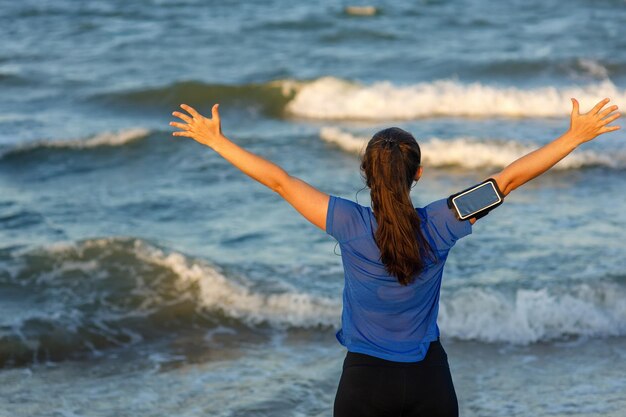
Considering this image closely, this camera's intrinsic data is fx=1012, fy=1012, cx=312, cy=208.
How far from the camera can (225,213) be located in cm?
990

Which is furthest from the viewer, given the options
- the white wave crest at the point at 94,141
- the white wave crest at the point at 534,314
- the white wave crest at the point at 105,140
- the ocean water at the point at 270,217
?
the white wave crest at the point at 105,140

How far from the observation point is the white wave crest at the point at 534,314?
7.01 meters

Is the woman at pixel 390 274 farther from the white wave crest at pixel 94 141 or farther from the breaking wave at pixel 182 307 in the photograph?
the white wave crest at pixel 94 141

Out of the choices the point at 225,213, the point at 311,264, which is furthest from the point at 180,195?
the point at 311,264

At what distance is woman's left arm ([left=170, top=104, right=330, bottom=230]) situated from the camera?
3160 millimetres

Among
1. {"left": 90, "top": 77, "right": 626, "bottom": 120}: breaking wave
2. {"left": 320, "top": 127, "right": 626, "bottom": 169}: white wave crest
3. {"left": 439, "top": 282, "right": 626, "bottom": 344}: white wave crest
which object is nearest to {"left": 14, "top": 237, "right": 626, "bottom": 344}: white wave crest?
{"left": 439, "top": 282, "right": 626, "bottom": 344}: white wave crest

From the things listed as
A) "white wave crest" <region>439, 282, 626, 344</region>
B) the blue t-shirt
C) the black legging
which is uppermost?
the blue t-shirt

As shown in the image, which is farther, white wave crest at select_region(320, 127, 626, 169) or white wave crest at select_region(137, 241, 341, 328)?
white wave crest at select_region(320, 127, 626, 169)

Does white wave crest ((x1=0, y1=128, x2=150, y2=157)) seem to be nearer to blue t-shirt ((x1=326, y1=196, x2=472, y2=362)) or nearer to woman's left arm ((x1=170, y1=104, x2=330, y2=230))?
woman's left arm ((x1=170, y1=104, x2=330, y2=230))

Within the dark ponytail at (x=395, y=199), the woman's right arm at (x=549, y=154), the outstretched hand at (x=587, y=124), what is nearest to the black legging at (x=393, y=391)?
the dark ponytail at (x=395, y=199)

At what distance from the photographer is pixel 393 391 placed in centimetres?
312

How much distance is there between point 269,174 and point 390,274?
0.50 metres

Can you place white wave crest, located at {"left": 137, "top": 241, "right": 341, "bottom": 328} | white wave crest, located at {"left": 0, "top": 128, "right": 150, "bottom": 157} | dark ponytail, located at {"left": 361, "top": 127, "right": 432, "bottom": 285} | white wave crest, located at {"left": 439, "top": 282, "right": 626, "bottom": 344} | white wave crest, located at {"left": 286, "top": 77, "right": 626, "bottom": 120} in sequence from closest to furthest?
dark ponytail, located at {"left": 361, "top": 127, "right": 432, "bottom": 285}
white wave crest, located at {"left": 439, "top": 282, "right": 626, "bottom": 344}
white wave crest, located at {"left": 137, "top": 241, "right": 341, "bottom": 328}
white wave crest, located at {"left": 0, "top": 128, "right": 150, "bottom": 157}
white wave crest, located at {"left": 286, "top": 77, "right": 626, "bottom": 120}

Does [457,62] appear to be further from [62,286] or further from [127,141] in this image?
[62,286]
